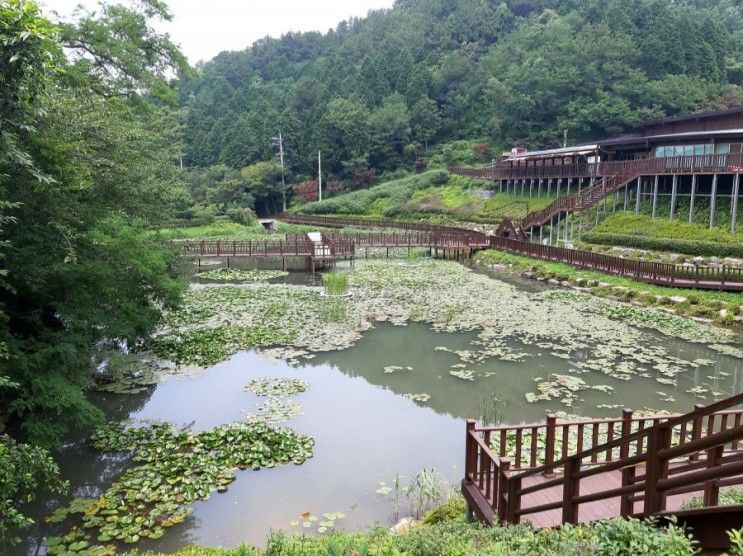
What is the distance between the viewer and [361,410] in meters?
11.0

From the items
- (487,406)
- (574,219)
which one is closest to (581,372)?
(487,406)

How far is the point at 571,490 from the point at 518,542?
2.31ft

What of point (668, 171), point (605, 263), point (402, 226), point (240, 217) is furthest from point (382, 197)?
point (605, 263)

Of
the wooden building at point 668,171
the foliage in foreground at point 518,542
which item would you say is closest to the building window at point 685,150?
the wooden building at point 668,171

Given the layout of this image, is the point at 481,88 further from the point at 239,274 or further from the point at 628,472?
the point at 628,472

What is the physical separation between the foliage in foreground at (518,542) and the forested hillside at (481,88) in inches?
2019

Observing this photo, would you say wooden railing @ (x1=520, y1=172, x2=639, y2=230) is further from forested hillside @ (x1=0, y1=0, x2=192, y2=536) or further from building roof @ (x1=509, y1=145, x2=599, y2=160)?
forested hillside @ (x1=0, y1=0, x2=192, y2=536)

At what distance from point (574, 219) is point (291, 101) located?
49.5 m

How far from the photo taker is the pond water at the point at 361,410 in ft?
24.3

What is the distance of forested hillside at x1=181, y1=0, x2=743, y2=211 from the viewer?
5153 centimetres

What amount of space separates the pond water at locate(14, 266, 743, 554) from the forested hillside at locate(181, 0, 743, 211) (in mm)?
42584

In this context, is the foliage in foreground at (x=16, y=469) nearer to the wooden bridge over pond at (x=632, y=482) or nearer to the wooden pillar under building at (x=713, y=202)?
the wooden bridge over pond at (x=632, y=482)

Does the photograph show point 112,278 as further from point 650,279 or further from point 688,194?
point 688,194

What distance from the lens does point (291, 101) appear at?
70.5 meters
